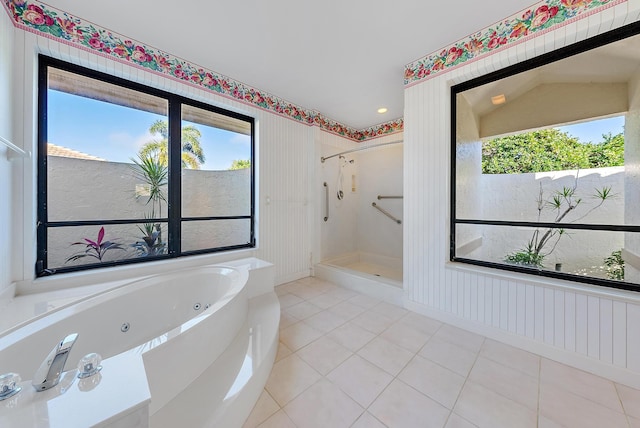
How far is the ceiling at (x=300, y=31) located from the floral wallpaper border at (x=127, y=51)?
0.26ft

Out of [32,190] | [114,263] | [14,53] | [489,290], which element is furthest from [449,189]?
[14,53]

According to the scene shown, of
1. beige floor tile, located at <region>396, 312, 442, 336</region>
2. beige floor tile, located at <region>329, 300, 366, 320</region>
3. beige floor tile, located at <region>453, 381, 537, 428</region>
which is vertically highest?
beige floor tile, located at <region>329, 300, 366, 320</region>

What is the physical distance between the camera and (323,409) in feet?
4.00

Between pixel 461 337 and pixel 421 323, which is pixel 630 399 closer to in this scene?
pixel 461 337

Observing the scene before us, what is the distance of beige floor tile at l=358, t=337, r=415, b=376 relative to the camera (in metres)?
1.53

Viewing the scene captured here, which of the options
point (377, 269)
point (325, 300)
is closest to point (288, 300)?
point (325, 300)

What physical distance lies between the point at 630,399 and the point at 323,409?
1759mm

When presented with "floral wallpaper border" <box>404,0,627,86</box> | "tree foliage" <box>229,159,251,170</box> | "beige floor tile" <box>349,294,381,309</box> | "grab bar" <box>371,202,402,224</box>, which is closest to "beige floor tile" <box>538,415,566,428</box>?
"beige floor tile" <box>349,294,381,309</box>

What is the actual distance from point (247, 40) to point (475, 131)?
228 centimetres

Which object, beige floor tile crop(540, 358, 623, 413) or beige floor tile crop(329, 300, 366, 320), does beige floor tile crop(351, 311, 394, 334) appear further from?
beige floor tile crop(540, 358, 623, 413)

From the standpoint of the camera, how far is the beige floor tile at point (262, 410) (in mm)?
1140

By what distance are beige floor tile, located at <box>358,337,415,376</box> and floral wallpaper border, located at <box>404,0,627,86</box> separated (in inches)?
95.9

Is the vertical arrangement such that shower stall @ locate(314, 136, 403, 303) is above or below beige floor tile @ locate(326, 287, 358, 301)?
above

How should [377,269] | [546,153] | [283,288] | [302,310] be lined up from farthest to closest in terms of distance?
[377,269]
[283,288]
[302,310]
[546,153]
